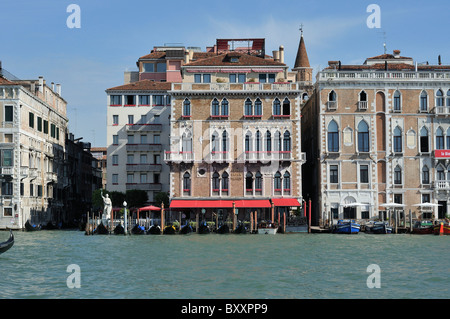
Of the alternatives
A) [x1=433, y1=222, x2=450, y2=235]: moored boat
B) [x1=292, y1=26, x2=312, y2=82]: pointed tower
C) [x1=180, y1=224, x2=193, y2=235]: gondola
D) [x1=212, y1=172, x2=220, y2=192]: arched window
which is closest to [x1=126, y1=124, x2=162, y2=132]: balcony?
[x1=212, y1=172, x2=220, y2=192]: arched window

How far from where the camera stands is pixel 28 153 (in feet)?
152

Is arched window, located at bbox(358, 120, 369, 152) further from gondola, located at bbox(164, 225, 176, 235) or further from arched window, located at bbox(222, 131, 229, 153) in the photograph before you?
gondola, located at bbox(164, 225, 176, 235)

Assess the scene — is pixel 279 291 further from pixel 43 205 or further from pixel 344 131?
pixel 43 205

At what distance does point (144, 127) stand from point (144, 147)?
152cm

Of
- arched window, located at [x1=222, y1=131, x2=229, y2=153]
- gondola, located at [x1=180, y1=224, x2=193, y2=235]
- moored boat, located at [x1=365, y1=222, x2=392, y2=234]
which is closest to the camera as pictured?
gondola, located at [x1=180, y1=224, x2=193, y2=235]

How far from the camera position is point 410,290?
16.6 metres

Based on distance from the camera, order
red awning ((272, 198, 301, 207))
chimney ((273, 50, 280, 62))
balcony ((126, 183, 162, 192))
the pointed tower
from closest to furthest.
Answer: red awning ((272, 198, 301, 207)) → chimney ((273, 50, 280, 62)) → balcony ((126, 183, 162, 192)) → the pointed tower

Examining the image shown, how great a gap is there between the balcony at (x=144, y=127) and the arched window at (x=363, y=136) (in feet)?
51.5

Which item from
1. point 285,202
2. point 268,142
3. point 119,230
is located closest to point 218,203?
point 285,202

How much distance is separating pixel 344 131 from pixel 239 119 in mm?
6644

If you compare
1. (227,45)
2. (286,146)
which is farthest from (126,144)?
(286,146)

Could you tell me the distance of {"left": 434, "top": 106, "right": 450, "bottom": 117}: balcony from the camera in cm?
4278

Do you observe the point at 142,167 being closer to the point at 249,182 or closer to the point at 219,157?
the point at 219,157

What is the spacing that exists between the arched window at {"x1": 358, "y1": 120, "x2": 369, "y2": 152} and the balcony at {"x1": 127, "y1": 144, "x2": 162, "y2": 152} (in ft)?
51.0
